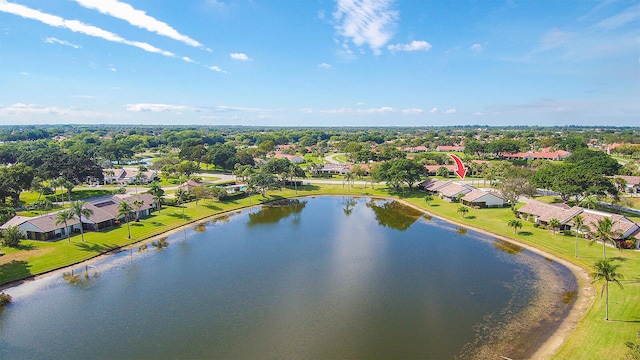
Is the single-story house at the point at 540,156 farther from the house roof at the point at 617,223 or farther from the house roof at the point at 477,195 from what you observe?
the house roof at the point at 617,223

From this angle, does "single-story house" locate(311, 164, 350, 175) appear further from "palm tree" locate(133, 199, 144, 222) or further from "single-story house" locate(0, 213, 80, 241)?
"single-story house" locate(0, 213, 80, 241)

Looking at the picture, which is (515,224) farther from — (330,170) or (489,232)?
(330,170)

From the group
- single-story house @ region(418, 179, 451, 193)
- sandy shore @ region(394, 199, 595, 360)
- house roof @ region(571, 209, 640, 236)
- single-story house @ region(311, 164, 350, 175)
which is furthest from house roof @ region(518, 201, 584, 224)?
single-story house @ region(311, 164, 350, 175)

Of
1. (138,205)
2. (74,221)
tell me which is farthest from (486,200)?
(74,221)

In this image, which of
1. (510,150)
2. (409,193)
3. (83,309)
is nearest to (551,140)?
(510,150)

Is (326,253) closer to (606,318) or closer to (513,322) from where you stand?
(513,322)

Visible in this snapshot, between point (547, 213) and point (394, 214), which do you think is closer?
point (547, 213)
